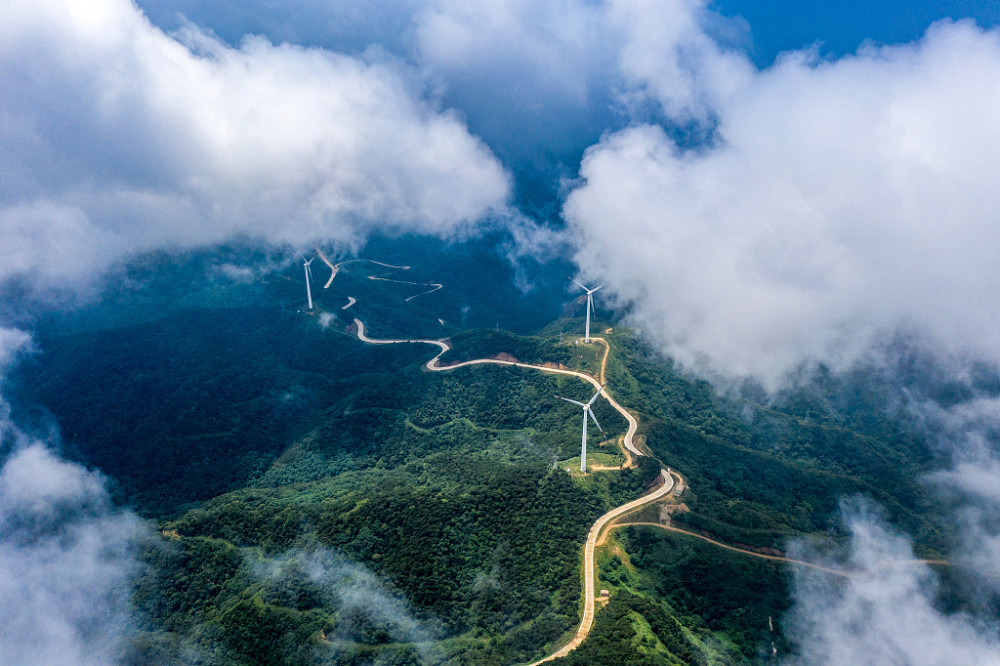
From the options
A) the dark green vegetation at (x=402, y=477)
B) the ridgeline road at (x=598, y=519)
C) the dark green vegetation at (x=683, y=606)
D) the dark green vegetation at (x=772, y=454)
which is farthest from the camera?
the dark green vegetation at (x=772, y=454)

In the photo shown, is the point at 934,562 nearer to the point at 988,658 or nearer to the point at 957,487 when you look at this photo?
the point at 988,658

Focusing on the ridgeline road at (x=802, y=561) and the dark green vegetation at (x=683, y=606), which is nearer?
the dark green vegetation at (x=683, y=606)

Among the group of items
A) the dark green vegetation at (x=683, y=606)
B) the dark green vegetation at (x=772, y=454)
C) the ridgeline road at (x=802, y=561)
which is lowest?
the dark green vegetation at (x=683, y=606)

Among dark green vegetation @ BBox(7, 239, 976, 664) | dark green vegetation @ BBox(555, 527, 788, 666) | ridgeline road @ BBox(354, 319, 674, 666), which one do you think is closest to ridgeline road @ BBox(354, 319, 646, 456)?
ridgeline road @ BBox(354, 319, 674, 666)

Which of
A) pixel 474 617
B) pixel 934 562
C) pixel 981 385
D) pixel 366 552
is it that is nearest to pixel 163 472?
pixel 366 552

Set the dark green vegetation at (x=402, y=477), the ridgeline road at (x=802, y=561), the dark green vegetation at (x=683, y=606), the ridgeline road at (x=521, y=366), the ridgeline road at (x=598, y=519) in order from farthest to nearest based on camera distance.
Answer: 1. the ridgeline road at (x=521, y=366)
2. the ridgeline road at (x=802, y=561)
3. the dark green vegetation at (x=402, y=477)
4. the ridgeline road at (x=598, y=519)
5. the dark green vegetation at (x=683, y=606)

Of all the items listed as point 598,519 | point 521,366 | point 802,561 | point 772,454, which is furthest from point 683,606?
point 521,366

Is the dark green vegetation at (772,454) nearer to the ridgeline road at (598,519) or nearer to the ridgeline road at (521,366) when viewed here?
the ridgeline road at (521,366)

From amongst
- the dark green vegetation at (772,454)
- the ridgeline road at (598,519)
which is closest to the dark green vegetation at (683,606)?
the ridgeline road at (598,519)
